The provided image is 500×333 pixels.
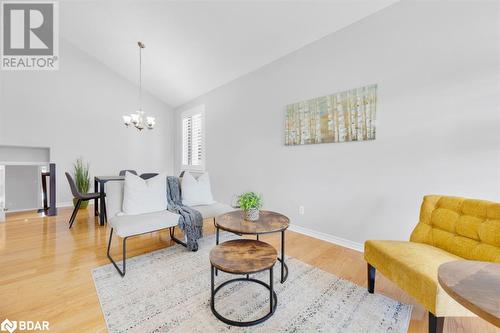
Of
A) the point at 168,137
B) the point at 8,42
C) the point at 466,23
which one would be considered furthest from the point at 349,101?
the point at 8,42

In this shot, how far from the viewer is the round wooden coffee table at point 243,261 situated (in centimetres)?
131

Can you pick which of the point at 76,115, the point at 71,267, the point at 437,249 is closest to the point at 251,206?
the point at 437,249

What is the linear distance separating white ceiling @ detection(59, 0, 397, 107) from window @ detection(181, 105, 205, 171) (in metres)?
0.69

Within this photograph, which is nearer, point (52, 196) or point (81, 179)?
point (52, 196)

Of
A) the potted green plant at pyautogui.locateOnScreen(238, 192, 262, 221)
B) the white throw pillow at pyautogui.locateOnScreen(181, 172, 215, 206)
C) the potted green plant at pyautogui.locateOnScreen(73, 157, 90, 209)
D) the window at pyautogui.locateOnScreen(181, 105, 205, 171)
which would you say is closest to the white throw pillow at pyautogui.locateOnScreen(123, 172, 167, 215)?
the white throw pillow at pyautogui.locateOnScreen(181, 172, 215, 206)

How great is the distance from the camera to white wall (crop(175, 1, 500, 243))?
1736 mm

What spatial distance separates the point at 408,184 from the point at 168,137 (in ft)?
18.9

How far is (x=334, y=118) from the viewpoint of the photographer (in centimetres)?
260

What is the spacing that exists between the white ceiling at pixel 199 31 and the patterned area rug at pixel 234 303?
2886 millimetres

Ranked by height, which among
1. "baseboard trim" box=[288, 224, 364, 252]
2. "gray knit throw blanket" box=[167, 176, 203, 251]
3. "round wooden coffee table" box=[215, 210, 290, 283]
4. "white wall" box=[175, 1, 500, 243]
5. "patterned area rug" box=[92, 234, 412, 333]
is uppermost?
"white wall" box=[175, 1, 500, 243]

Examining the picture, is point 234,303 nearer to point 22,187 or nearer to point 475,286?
point 475,286

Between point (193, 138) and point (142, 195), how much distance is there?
320cm

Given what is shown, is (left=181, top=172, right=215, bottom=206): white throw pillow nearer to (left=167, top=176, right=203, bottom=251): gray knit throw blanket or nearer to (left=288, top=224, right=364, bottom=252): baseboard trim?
(left=167, top=176, right=203, bottom=251): gray knit throw blanket

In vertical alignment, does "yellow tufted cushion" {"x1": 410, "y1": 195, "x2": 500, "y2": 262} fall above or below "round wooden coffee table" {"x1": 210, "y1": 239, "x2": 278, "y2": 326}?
above
